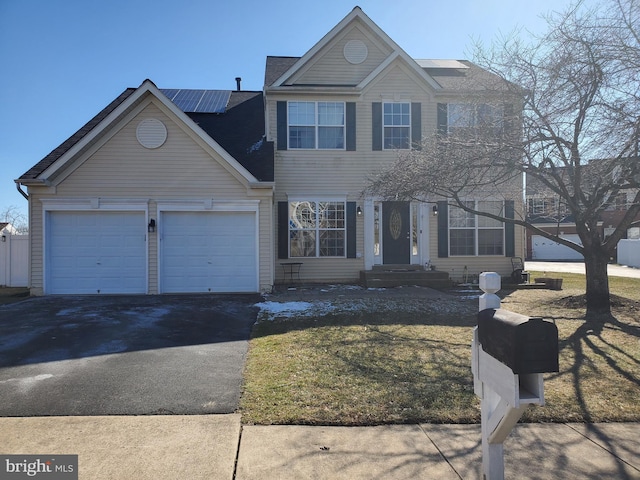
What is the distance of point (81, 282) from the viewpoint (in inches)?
446

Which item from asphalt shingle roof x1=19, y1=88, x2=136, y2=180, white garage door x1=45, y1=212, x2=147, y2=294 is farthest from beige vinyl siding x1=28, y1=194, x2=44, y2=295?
asphalt shingle roof x1=19, y1=88, x2=136, y2=180

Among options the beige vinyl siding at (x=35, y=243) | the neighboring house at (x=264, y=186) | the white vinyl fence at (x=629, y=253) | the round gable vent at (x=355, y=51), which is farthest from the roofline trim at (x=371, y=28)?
the white vinyl fence at (x=629, y=253)

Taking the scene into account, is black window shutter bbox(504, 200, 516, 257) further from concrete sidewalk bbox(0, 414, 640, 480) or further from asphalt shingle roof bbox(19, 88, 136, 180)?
asphalt shingle roof bbox(19, 88, 136, 180)

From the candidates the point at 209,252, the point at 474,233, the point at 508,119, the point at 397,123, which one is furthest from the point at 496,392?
the point at 474,233

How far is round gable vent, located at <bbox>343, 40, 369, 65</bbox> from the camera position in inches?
549

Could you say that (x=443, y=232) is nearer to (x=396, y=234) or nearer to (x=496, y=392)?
(x=396, y=234)

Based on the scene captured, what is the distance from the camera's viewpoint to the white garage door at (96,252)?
11297 millimetres

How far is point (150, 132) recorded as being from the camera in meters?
11.3

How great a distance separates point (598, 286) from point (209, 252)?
9733mm

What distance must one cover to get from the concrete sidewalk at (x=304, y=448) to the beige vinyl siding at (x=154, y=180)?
817 cm

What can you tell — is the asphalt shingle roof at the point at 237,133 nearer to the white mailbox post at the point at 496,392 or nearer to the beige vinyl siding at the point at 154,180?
the beige vinyl siding at the point at 154,180

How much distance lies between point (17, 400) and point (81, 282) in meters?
8.03

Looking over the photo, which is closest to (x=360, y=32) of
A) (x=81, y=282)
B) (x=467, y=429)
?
(x=81, y=282)

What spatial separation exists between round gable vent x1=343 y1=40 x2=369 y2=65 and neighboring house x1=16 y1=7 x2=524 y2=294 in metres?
0.04
